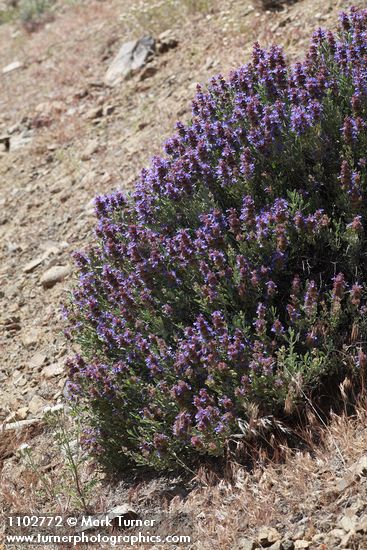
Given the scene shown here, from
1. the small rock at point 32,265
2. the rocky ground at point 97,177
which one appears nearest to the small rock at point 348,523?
the rocky ground at point 97,177

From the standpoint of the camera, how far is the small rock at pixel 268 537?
3008mm

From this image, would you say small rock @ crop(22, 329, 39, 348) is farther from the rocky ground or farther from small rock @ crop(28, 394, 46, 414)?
small rock @ crop(28, 394, 46, 414)

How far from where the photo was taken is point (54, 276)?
592cm

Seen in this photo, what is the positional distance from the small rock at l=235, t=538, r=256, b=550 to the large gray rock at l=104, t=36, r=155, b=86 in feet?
23.3

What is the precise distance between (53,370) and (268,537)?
2.38 m

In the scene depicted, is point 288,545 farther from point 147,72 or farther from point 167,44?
point 167,44

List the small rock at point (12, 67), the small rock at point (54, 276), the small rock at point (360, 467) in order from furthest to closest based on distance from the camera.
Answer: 1. the small rock at point (12, 67)
2. the small rock at point (54, 276)
3. the small rock at point (360, 467)

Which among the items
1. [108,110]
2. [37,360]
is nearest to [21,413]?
[37,360]

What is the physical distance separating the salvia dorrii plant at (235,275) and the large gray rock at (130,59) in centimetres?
471

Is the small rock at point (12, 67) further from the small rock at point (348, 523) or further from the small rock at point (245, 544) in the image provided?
the small rock at point (348, 523)

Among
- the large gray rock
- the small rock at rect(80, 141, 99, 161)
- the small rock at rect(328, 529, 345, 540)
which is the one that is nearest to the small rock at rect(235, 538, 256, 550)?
the small rock at rect(328, 529, 345, 540)

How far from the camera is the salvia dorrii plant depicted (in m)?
3.47

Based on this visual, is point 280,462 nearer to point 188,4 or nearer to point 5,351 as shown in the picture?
point 5,351

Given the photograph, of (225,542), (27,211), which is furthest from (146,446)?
(27,211)
